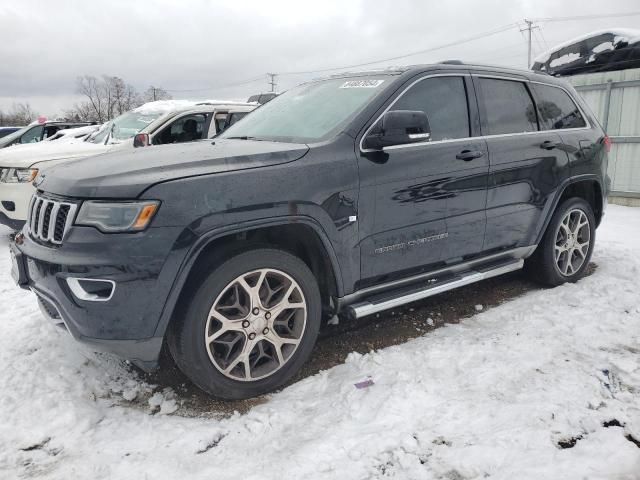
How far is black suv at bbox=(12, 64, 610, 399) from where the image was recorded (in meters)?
2.45

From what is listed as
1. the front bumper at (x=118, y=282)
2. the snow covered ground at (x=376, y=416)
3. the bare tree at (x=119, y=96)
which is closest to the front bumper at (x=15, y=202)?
the snow covered ground at (x=376, y=416)

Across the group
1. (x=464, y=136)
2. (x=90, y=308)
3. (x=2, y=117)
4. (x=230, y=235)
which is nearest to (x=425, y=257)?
(x=464, y=136)

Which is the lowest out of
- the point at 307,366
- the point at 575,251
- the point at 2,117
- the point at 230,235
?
the point at 307,366

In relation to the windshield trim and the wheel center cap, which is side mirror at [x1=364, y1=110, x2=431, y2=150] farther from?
the wheel center cap

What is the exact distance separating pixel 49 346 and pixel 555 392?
10.3ft

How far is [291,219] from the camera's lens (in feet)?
9.02

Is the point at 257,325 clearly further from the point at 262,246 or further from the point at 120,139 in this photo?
the point at 120,139

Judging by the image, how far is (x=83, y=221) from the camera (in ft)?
8.04

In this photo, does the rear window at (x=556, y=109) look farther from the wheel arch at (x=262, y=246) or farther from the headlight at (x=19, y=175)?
the headlight at (x=19, y=175)

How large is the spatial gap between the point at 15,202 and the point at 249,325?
15.6ft

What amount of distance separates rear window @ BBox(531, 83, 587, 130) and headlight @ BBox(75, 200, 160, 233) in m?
3.36

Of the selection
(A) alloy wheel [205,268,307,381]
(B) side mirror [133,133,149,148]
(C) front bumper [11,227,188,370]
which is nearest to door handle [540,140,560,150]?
(A) alloy wheel [205,268,307,381]

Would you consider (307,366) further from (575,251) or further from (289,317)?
(575,251)

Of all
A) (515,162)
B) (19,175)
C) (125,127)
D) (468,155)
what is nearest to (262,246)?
(468,155)
